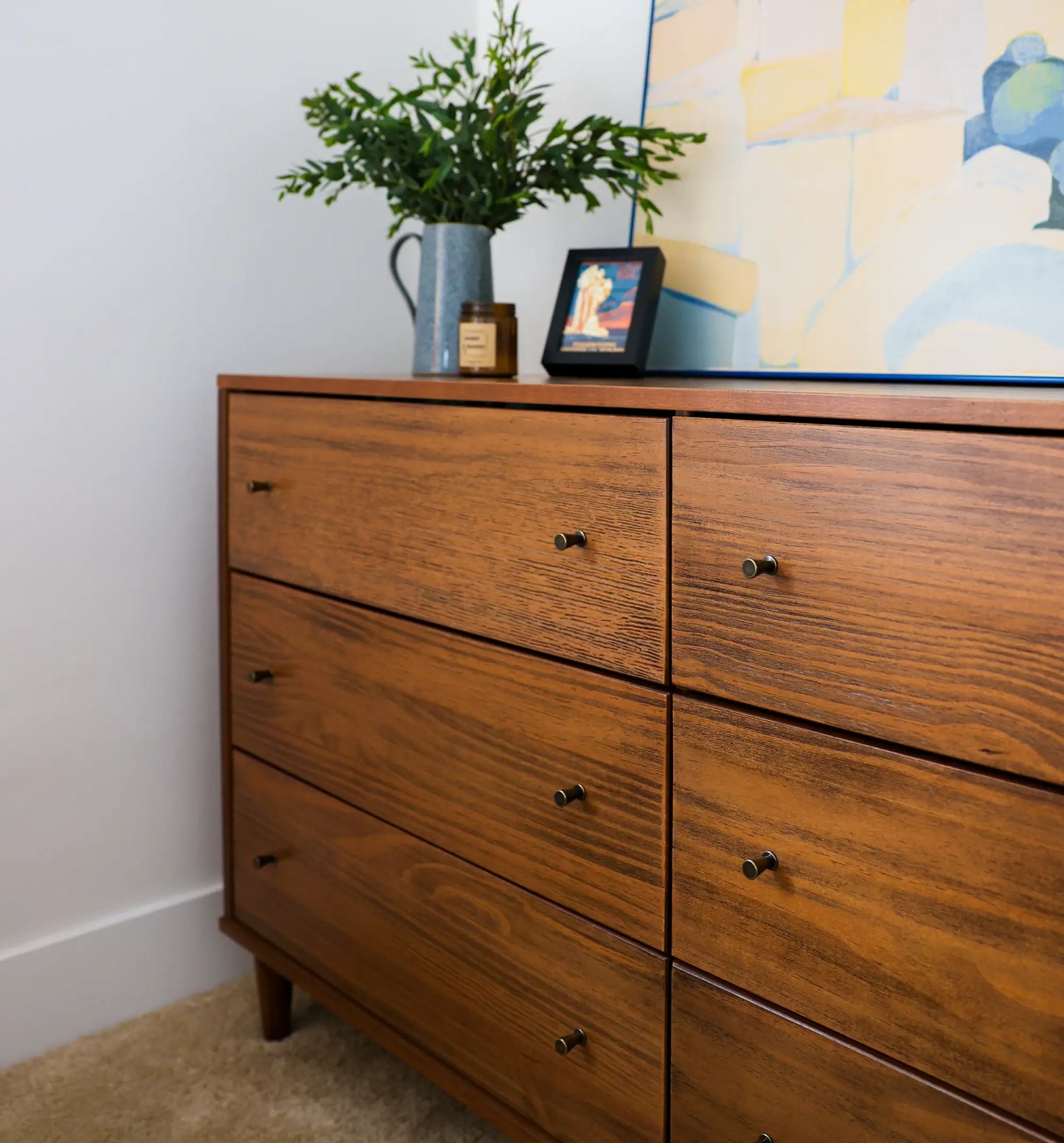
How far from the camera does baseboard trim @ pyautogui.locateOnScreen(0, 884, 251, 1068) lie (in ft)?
5.04

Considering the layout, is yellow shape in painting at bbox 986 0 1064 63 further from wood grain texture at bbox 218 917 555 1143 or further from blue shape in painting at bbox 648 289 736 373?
wood grain texture at bbox 218 917 555 1143

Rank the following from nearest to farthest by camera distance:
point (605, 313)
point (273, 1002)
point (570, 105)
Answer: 1. point (605, 313)
2. point (273, 1002)
3. point (570, 105)

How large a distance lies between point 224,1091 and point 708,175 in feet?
4.36

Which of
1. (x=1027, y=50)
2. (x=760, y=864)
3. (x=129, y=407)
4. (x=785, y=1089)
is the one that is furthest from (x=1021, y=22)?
(x=129, y=407)

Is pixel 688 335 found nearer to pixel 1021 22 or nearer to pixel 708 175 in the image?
pixel 708 175

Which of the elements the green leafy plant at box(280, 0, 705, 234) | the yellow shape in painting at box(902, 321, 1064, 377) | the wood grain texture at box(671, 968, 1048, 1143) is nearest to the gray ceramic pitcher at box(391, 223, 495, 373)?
the green leafy plant at box(280, 0, 705, 234)

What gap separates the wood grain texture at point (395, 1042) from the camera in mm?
1137

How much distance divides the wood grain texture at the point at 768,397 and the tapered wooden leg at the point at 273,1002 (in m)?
0.81

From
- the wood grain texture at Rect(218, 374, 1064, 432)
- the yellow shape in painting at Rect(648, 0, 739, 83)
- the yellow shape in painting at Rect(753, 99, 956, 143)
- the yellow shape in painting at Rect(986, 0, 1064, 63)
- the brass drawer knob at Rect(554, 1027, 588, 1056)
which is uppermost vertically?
the yellow shape in painting at Rect(648, 0, 739, 83)

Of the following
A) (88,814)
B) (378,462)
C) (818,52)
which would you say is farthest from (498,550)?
(88,814)

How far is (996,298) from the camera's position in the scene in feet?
3.73

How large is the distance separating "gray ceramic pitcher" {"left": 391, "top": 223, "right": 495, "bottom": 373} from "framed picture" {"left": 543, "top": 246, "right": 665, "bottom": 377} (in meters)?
0.13

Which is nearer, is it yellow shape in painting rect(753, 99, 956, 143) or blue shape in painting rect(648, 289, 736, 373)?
yellow shape in painting rect(753, 99, 956, 143)

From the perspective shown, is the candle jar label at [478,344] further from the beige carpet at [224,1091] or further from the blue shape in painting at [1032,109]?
the beige carpet at [224,1091]
